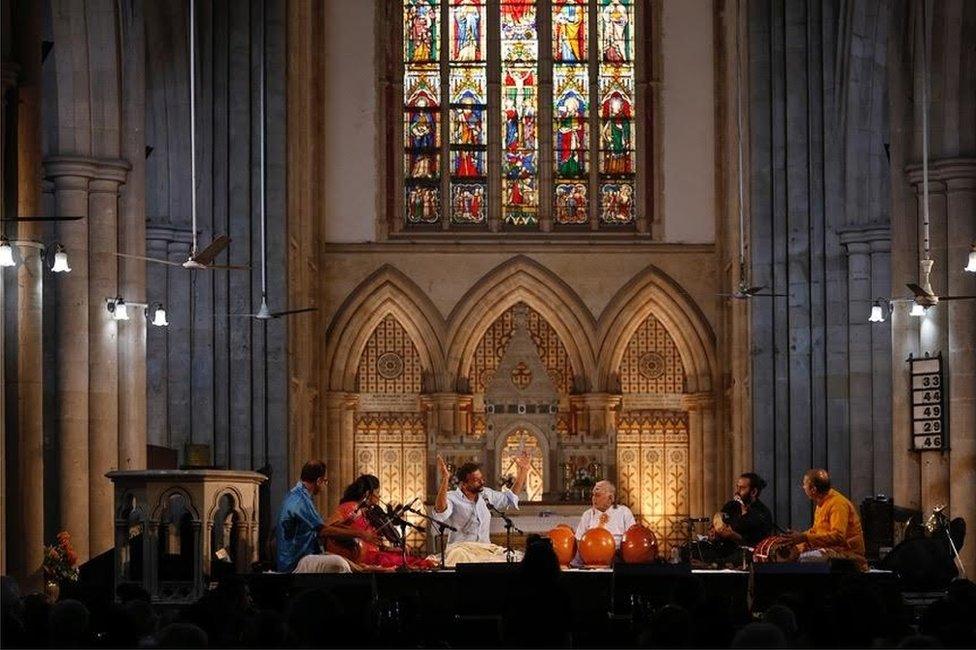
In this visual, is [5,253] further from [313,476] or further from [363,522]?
[363,522]

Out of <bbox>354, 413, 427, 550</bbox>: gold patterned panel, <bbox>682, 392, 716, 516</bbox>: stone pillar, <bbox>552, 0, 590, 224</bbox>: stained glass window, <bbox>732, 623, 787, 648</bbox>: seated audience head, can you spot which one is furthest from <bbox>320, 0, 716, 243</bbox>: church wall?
<bbox>732, 623, 787, 648</bbox>: seated audience head

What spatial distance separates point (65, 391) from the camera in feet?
72.0

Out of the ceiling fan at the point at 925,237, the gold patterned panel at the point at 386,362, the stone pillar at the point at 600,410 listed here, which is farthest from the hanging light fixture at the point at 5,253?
the stone pillar at the point at 600,410

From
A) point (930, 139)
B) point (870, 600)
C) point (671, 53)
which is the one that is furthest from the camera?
point (671, 53)

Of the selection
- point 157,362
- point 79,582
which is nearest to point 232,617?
point 79,582

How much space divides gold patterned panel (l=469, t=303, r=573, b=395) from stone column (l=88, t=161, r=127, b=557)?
12200mm

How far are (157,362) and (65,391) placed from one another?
625cm

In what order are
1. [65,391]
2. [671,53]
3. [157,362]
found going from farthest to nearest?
[671,53] → [157,362] → [65,391]

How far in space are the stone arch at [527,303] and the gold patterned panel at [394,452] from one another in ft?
3.87

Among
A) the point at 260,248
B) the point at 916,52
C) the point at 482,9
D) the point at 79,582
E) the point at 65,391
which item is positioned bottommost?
the point at 79,582

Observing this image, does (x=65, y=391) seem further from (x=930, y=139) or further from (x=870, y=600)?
(x=870, y=600)

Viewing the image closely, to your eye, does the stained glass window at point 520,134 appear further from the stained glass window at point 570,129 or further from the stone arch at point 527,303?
the stone arch at point 527,303

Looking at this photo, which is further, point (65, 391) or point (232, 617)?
point (65, 391)

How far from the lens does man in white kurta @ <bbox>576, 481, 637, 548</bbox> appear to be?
19016 mm
